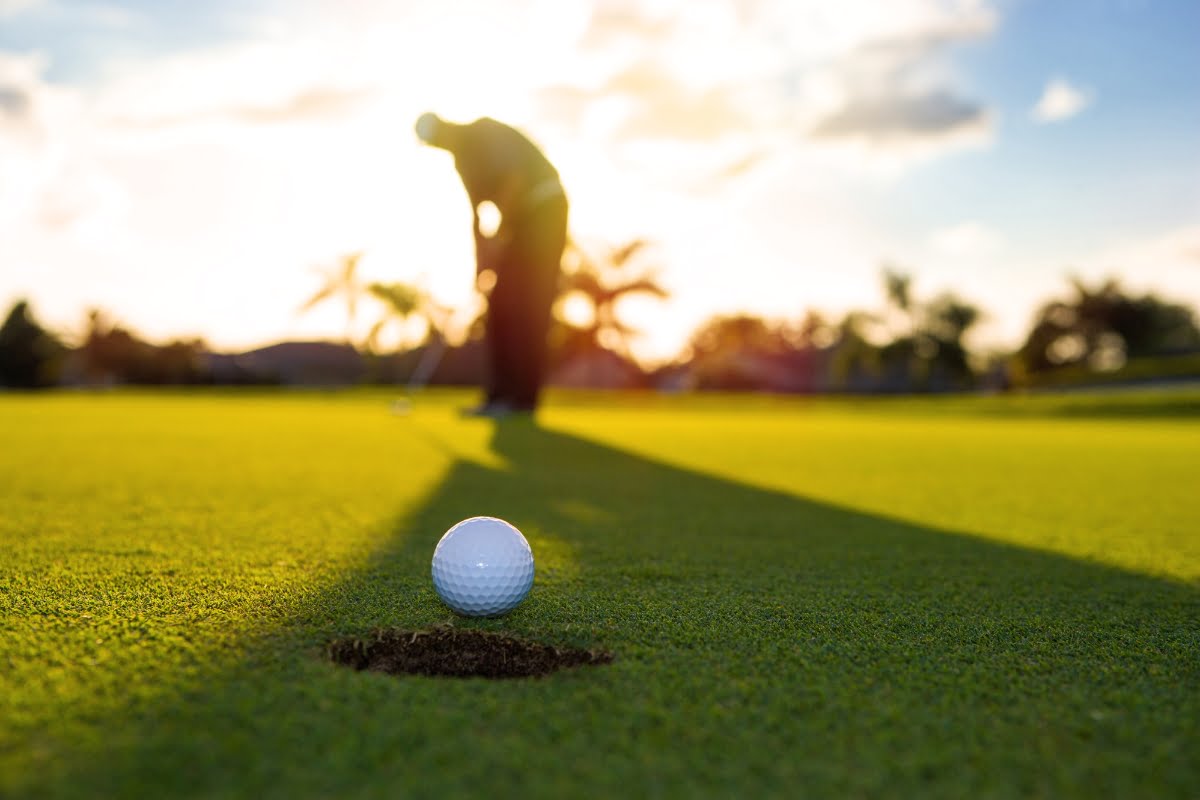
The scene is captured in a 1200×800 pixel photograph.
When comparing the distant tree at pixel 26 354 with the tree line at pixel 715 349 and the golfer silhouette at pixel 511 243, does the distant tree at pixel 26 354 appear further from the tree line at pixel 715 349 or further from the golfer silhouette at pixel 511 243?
the golfer silhouette at pixel 511 243

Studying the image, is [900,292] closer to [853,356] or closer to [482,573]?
[853,356]

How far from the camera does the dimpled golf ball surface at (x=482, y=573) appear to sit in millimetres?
2555

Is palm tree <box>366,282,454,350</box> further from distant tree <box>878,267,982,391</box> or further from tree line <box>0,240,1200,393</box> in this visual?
distant tree <box>878,267,982,391</box>

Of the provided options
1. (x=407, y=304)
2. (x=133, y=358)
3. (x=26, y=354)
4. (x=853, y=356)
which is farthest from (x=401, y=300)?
(x=853, y=356)

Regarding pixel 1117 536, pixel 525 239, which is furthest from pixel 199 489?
pixel 525 239

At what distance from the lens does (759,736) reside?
170 centimetres

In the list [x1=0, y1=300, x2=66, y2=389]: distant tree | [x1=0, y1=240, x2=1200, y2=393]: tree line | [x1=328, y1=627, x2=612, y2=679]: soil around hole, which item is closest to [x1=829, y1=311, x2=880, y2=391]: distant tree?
[x1=0, y1=240, x2=1200, y2=393]: tree line

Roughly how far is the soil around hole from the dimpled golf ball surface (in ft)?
0.54

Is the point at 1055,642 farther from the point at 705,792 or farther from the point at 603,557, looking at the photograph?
the point at 603,557

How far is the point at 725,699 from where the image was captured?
188cm

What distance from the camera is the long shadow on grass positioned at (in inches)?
60.6

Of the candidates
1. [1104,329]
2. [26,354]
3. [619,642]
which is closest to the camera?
[619,642]

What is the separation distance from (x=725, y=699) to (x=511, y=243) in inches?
434

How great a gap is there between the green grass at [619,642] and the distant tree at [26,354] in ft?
156
